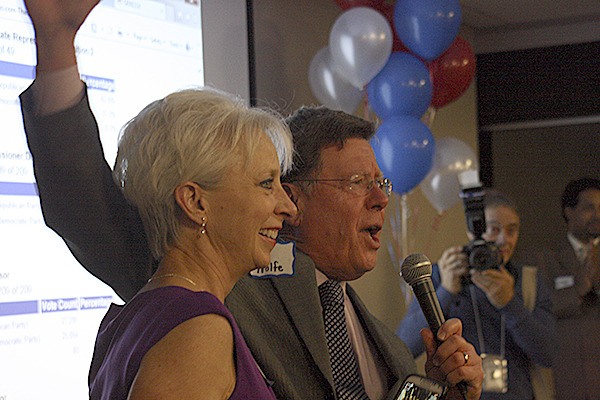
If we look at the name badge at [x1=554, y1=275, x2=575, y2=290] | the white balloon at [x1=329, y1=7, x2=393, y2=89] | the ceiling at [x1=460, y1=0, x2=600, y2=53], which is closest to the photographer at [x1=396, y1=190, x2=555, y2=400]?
the name badge at [x1=554, y1=275, x2=575, y2=290]

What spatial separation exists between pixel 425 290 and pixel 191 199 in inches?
20.7

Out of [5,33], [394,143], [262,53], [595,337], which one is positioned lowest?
[595,337]

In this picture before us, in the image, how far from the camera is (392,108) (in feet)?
12.5

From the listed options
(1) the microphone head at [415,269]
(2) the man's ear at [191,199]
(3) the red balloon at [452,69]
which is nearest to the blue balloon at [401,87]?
(3) the red balloon at [452,69]

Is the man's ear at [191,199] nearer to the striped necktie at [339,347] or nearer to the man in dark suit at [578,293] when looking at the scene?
the striped necktie at [339,347]

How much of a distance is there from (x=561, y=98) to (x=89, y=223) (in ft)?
17.4

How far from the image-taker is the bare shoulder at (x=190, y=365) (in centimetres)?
99

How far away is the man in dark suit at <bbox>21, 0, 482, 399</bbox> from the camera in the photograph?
1.47 m

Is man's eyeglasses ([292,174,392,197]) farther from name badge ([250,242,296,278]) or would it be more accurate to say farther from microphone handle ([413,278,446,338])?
microphone handle ([413,278,446,338])

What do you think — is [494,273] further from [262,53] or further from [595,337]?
[262,53]

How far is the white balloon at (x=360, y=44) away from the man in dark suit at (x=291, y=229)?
6.06 feet

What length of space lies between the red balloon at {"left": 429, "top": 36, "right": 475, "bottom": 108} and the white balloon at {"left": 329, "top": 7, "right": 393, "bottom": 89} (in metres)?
0.49

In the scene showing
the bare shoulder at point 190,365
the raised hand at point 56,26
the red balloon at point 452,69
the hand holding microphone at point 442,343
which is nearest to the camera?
the bare shoulder at point 190,365

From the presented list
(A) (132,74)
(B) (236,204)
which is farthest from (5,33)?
(B) (236,204)
